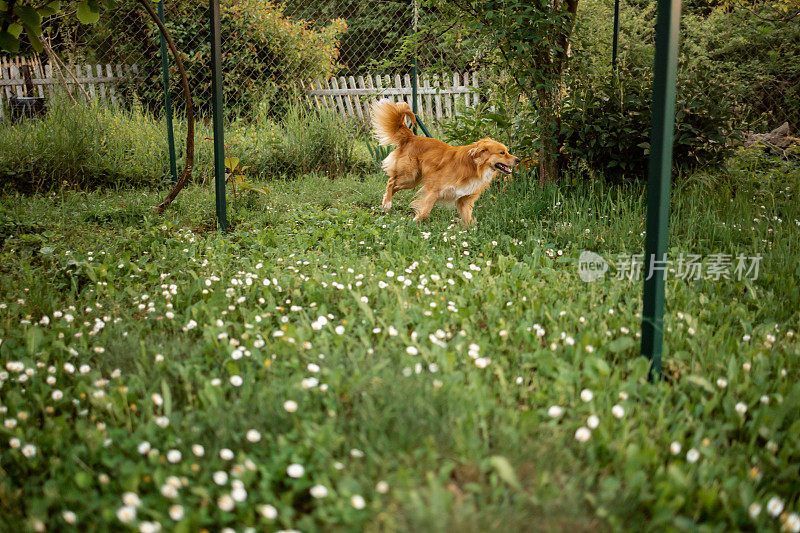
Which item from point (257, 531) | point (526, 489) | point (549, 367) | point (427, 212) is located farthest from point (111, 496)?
point (427, 212)

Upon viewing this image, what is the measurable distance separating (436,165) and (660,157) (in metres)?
3.17

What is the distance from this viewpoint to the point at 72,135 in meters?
6.28

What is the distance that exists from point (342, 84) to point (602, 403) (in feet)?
31.8

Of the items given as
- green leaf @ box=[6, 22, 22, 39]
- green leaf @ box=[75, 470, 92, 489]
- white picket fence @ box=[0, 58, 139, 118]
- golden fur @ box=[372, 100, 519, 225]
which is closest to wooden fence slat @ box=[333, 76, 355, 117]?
white picket fence @ box=[0, 58, 139, 118]

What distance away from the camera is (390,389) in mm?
1931

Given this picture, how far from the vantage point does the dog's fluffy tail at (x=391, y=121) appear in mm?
5191

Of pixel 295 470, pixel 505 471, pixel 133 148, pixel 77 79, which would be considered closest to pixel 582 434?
pixel 505 471

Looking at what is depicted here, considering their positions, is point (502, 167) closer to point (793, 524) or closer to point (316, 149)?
point (793, 524)

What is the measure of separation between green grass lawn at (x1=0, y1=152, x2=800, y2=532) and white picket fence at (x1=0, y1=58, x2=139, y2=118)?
5.62 m

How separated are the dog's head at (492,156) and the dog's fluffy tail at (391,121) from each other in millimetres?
888

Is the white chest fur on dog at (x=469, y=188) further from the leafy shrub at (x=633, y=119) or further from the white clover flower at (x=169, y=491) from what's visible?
the white clover flower at (x=169, y=491)

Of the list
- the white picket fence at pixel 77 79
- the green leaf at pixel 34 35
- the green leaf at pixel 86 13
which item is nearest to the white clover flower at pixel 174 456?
the green leaf at pixel 34 35

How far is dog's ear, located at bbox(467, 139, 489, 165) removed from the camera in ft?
15.3

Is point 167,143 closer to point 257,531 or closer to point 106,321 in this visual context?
point 106,321
